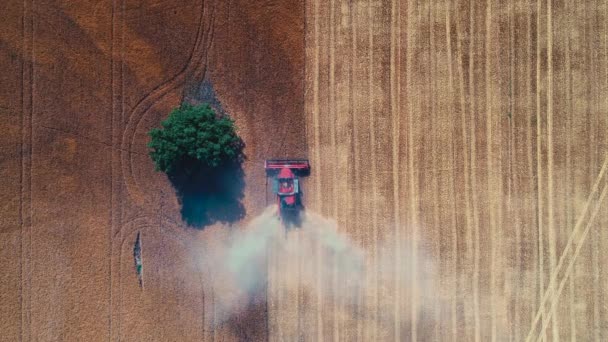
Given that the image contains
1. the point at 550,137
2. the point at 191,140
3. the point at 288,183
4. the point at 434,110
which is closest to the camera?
the point at 191,140

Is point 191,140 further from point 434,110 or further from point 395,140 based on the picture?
point 434,110

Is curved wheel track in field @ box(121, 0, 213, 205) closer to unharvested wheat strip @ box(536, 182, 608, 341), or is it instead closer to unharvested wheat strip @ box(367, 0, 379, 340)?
unharvested wheat strip @ box(367, 0, 379, 340)

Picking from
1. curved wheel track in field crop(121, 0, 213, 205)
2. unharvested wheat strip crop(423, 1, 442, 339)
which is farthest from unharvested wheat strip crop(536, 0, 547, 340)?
curved wheel track in field crop(121, 0, 213, 205)

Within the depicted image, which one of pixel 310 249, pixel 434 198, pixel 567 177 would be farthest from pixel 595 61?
pixel 310 249

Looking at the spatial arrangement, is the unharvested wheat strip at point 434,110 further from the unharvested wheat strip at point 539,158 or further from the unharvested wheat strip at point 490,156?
the unharvested wheat strip at point 539,158

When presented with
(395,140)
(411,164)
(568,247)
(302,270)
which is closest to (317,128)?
(395,140)
